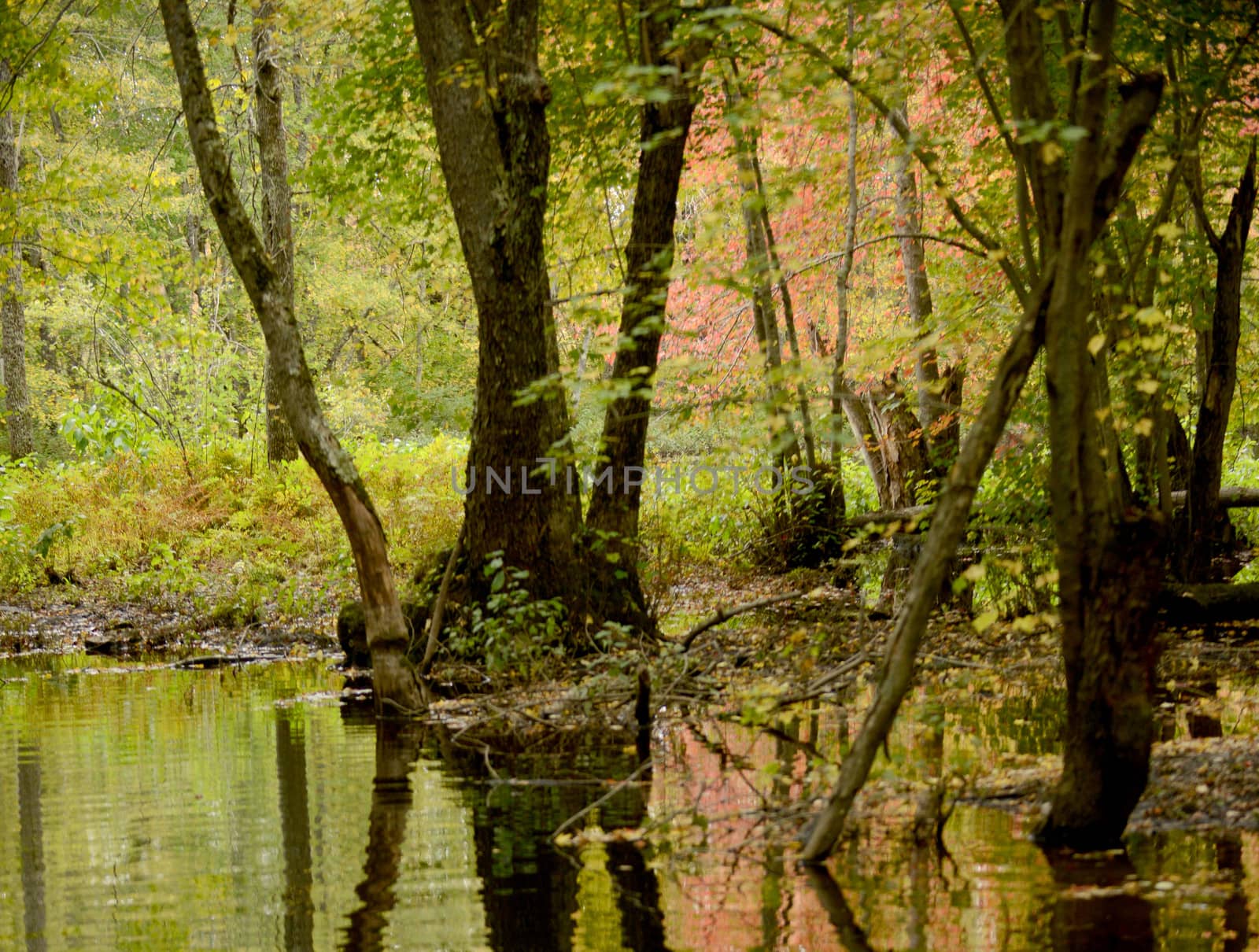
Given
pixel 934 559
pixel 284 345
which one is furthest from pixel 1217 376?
pixel 934 559

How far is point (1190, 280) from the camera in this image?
9648 millimetres

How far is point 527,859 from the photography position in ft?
17.5

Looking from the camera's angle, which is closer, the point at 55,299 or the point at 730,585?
the point at 730,585

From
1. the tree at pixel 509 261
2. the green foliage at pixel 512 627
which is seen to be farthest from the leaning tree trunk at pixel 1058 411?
the tree at pixel 509 261

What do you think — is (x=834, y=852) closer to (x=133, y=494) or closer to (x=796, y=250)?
(x=796, y=250)

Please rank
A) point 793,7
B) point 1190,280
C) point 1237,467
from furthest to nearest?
1. point 1237,467
2. point 1190,280
3. point 793,7

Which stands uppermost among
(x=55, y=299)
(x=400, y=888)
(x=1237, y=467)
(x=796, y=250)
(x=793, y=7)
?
(x=55, y=299)

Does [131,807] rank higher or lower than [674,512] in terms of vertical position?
lower

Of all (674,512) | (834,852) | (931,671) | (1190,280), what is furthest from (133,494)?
(834,852)

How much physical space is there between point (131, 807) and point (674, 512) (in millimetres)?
11367

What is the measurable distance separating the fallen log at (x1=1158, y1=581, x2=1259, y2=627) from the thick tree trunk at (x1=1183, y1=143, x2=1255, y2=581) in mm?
858

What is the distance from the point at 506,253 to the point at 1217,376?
18.7ft

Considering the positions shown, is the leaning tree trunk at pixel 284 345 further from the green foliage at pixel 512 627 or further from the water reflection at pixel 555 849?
the water reflection at pixel 555 849

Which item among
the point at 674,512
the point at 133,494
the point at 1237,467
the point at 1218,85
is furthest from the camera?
the point at 1237,467
